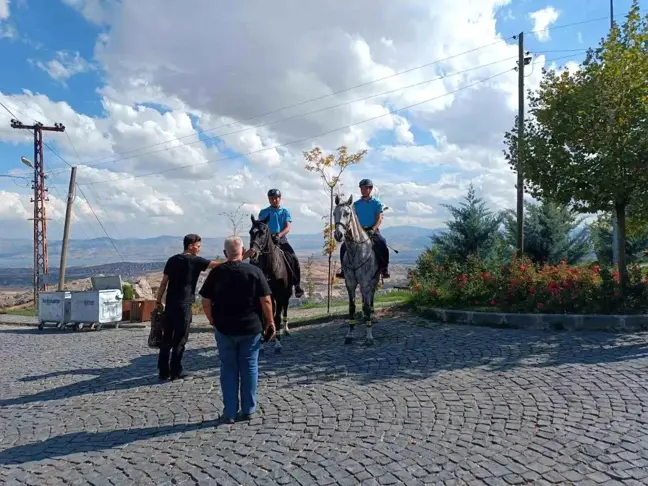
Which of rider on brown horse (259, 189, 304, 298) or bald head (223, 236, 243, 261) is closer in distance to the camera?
bald head (223, 236, 243, 261)

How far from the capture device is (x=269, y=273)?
9.40 m

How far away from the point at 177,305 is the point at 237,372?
2.35m

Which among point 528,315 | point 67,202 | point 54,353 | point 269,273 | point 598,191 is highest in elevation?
point 67,202

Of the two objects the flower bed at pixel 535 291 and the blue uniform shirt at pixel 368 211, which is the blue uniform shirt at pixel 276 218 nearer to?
the blue uniform shirt at pixel 368 211

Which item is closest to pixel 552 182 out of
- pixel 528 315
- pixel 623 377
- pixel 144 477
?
pixel 528 315

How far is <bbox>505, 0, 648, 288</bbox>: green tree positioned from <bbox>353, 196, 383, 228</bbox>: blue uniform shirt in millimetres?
3728

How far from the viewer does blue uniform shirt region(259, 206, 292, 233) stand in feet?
33.6

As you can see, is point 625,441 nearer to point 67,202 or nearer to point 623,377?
point 623,377

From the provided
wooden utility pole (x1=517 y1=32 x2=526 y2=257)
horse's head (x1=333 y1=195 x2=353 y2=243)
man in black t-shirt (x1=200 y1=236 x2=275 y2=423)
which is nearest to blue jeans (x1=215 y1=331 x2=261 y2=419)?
man in black t-shirt (x1=200 y1=236 x2=275 y2=423)

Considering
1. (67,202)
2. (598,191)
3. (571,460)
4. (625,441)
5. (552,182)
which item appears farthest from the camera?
(67,202)

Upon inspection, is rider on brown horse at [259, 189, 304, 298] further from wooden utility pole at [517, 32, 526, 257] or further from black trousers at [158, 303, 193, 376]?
wooden utility pole at [517, 32, 526, 257]

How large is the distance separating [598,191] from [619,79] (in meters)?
2.29

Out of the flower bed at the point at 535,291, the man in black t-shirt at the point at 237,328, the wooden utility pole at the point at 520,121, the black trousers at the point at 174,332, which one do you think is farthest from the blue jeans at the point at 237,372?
the wooden utility pole at the point at 520,121

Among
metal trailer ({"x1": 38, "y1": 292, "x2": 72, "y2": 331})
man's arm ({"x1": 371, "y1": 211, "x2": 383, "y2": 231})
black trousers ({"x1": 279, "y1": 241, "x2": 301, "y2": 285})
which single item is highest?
man's arm ({"x1": 371, "y1": 211, "x2": 383, "y2": 231})
